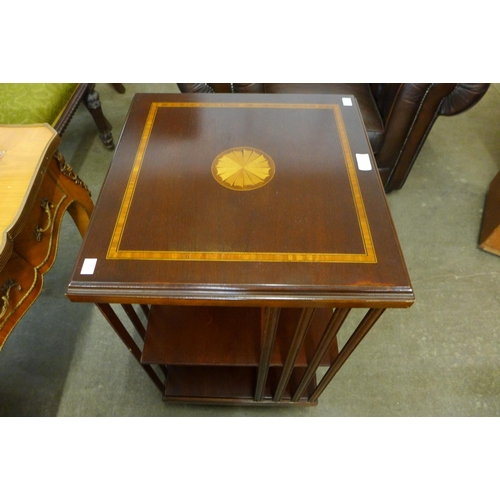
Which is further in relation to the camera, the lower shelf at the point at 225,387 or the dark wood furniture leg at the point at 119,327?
the lower shelf at the point at 225,387

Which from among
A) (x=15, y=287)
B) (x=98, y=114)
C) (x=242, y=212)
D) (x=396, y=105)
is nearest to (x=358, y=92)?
(x=396, y=105)

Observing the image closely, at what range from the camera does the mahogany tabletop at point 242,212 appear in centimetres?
55

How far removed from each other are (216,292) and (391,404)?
0.75 m

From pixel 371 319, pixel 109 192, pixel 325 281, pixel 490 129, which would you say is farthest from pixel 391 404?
pixel 490 129

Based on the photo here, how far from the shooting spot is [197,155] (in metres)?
0.75

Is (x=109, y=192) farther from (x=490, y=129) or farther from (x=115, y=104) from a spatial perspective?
(x=490, y=129)

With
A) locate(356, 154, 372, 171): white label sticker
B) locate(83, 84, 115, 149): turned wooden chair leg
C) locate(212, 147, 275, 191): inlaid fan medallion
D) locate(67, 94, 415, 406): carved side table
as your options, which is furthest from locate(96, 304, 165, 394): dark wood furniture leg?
locate(83, 84, 115, 149): turned wooden chair leg

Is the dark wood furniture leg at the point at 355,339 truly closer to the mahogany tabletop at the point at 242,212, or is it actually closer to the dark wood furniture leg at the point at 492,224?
the mahogany tabletop at the point at 242,212

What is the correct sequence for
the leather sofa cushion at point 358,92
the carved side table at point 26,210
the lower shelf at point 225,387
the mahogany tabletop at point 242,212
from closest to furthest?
the mahogany tabletop at point 242,212, the carved side table at point 26,210, the lower shelf at point 225,387, the leather sofa cushion at point 358,92

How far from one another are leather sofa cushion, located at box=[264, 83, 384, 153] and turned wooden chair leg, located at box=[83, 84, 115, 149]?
73 centimetres

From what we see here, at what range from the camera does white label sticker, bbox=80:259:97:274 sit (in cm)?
57

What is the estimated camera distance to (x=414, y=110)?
1077mm

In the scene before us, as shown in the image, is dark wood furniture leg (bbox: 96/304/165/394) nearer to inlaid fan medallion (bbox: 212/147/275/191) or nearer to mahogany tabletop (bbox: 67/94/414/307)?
mahogany tabletop (bbox: 67/94/414/307)

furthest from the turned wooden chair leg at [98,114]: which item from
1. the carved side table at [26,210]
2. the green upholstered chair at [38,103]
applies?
the carved side table at [26,210]
